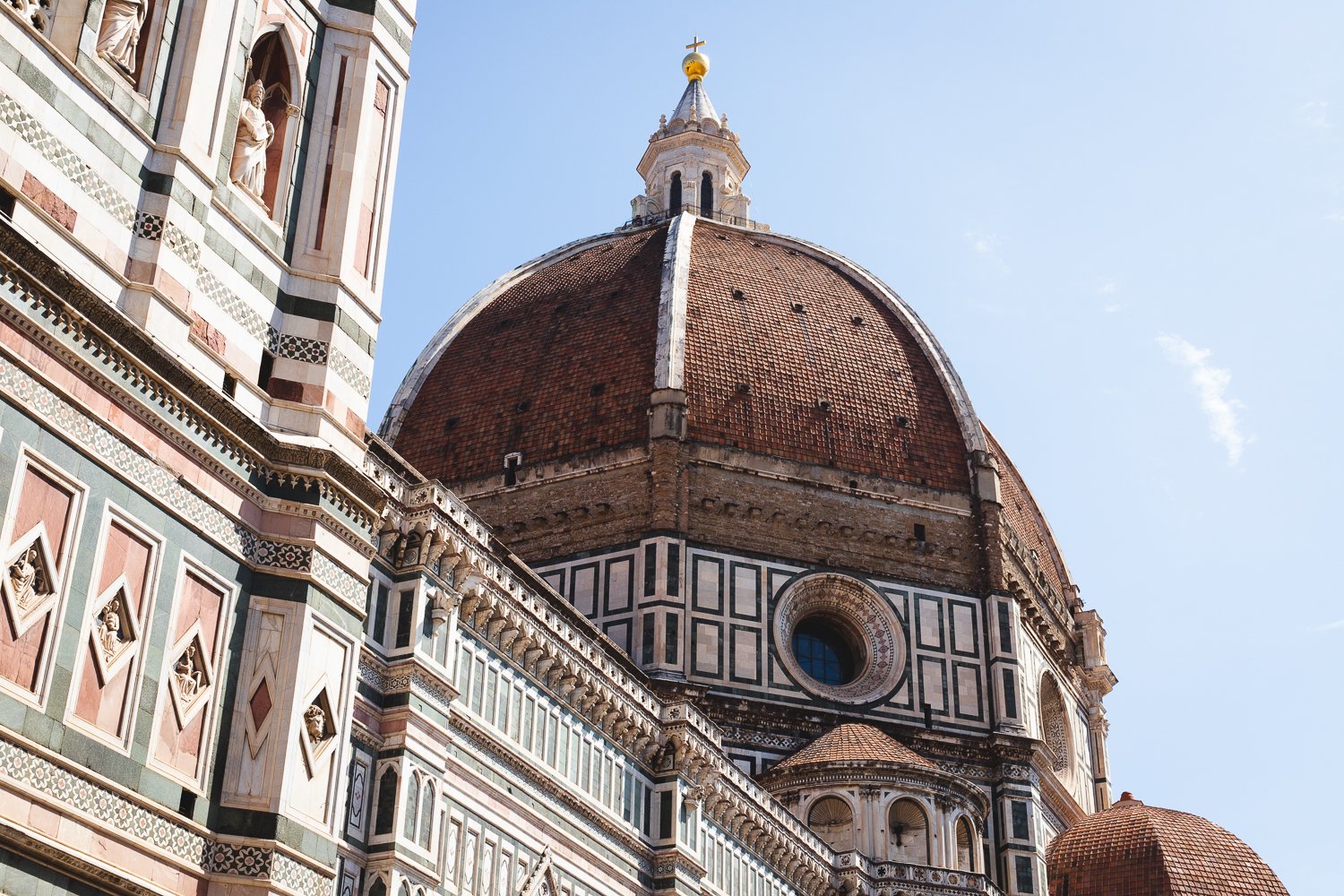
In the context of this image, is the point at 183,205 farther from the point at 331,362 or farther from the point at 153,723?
the point at 153,723

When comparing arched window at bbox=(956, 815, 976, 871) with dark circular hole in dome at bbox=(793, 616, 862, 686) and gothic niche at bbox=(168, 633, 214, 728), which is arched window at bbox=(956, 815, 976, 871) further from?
gothic niche at bbox=(168, 633, 214, 728)

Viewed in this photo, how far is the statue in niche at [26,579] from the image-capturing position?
27.0 ft

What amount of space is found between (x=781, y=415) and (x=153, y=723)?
36940 millimetres

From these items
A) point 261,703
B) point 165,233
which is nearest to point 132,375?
point 165,233

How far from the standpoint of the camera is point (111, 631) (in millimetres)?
8828

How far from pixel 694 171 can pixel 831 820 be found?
28.4m

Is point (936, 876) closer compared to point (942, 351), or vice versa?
point (936, 876)

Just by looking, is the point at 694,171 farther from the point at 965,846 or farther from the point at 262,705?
the point at 262,705

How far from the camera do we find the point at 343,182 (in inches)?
452

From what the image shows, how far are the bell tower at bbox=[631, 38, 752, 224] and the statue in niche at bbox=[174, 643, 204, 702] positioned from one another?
49.1 meters

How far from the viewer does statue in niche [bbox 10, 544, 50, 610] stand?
324 inches

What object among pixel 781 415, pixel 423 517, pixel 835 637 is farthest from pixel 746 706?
pixel 423 517

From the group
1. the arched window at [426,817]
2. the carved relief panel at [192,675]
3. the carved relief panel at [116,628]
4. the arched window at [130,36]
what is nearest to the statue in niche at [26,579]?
the carved relief panel at [116,628]

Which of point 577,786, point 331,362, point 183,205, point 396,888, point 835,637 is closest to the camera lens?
point 183,205
